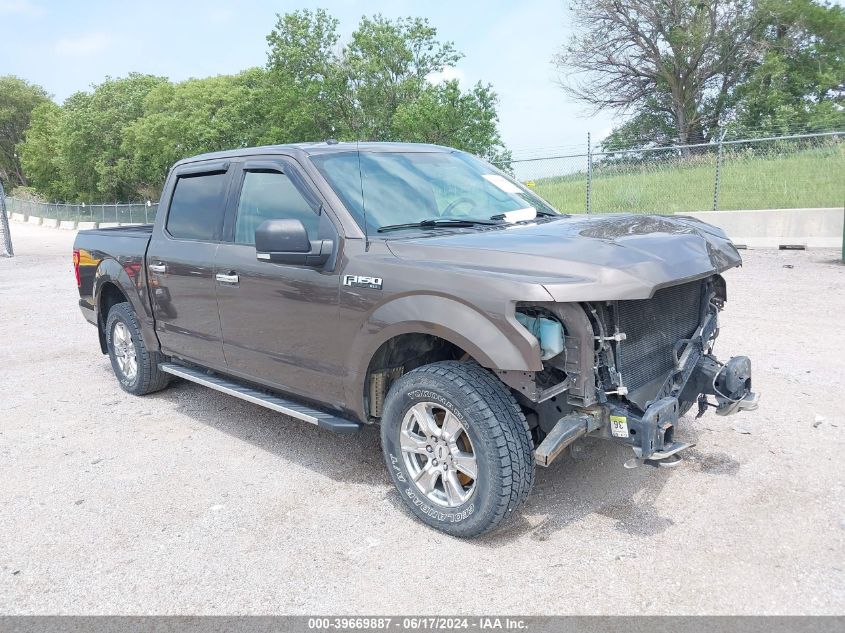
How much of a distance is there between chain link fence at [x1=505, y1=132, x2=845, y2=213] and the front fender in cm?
1317

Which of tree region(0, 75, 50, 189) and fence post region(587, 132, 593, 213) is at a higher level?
tree region(0, 75, 50, 189)

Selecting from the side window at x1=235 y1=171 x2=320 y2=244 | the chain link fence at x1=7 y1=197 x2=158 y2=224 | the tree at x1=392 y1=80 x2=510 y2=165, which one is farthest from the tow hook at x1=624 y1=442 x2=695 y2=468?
the chain link fence at x1=7 y1=197 x2=158 y2=224

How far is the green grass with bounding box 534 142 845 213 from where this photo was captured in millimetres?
14641

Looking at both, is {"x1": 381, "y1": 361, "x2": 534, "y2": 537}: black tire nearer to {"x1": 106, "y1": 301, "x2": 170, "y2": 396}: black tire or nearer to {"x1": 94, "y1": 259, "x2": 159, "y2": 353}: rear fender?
{"x1": 94, "y1": 259, "x2": 159, "y2": 353}: rear fender

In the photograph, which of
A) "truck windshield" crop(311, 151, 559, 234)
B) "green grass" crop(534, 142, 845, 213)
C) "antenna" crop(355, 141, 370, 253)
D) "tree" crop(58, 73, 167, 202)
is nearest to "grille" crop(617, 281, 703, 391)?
"truck windshield" crop(311, 151, 559, 234)

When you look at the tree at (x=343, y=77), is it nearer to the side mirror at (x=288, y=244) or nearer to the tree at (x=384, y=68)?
the tree at (x=384, y=68)

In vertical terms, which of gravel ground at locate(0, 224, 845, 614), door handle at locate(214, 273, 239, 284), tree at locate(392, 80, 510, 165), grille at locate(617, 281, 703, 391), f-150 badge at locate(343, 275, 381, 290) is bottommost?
gravel ground at locate(0, 224, 845, 614)

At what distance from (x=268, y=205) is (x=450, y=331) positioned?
1.78 metres

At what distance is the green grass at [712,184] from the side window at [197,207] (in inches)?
502

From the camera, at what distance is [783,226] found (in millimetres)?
14055

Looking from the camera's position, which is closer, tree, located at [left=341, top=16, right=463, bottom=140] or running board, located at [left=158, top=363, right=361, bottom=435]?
running board, located at [left=158, top=363, right=361, bottom=435]

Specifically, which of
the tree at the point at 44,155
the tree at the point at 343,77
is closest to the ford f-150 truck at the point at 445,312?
the tree at the point at 343,77

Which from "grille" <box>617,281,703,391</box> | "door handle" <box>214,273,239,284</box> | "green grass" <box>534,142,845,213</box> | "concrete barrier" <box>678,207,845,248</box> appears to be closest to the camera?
"grille" <box>617,281,703,391</box>

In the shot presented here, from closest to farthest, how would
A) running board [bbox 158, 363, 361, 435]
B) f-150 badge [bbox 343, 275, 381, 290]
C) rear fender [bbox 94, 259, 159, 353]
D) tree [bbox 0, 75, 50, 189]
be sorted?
1. f-150 badge [bbox 343, 275, 381, 290]
2. running board [bbox 158, 363, 361, 435]
3. rear fender [bbox 94, 259, 159, 353]
4. tree [bbox 0, 75, 50, 189]
